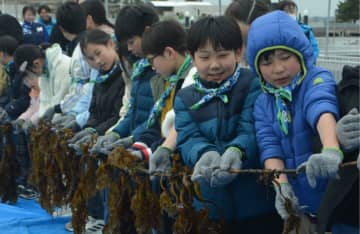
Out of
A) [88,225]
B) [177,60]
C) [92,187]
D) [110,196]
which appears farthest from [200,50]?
[88,225]

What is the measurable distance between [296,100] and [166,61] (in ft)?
3.44

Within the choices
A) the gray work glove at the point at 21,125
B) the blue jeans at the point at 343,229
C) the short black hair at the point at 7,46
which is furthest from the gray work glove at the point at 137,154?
the short black hair at the point at 7,46

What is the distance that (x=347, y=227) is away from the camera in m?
2.76

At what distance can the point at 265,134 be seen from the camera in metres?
3.02

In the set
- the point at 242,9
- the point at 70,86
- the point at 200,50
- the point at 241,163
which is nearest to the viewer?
the point at 241,163

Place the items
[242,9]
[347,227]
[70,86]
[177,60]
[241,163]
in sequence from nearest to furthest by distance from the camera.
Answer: [347,227], [241,163], [177,60], [242,9], [70,86]

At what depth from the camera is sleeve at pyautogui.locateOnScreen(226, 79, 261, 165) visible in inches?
121

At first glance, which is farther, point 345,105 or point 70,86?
point 70,86

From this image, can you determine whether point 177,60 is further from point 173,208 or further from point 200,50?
point 173,208

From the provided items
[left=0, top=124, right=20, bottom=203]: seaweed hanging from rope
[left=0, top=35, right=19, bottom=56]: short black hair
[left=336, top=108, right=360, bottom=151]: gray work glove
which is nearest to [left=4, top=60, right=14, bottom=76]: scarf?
[left=0, top=35, right=19, bottom=56]: short black hair

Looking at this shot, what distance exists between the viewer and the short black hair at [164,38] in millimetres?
3748

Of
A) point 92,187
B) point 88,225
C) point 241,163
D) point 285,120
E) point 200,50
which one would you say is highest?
point 200,50

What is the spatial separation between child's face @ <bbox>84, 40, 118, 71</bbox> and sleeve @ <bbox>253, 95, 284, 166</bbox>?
185cm

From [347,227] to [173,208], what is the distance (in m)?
0.89
